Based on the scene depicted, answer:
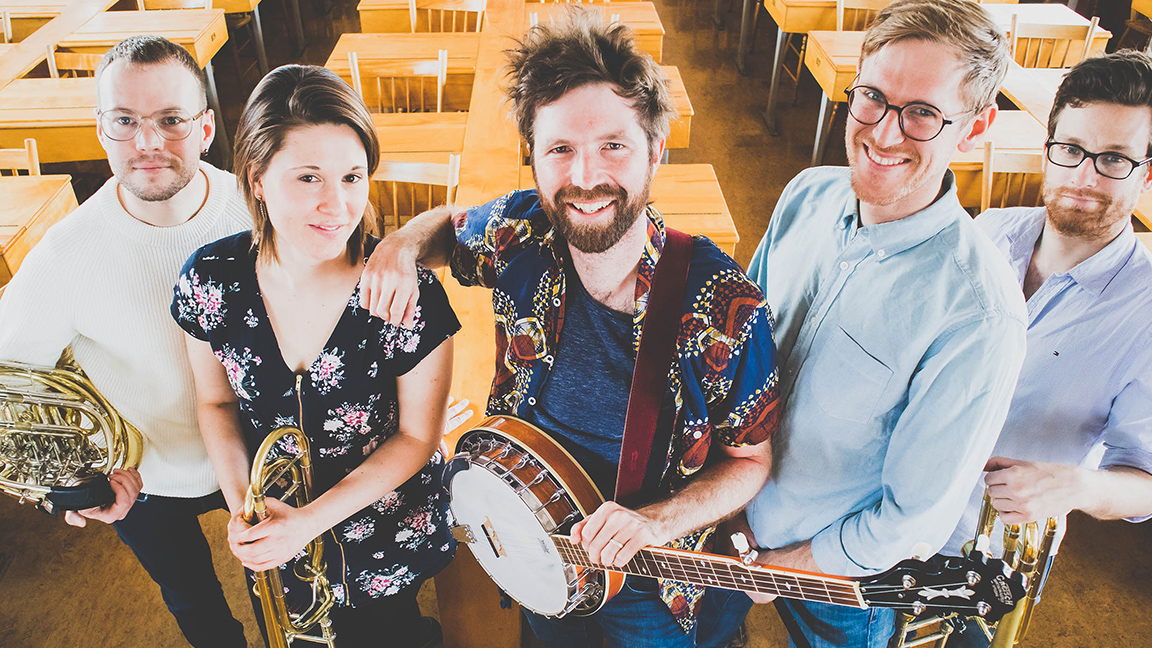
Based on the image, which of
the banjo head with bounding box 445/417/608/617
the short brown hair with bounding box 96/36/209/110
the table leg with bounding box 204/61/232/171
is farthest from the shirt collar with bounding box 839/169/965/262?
the table leg with bounding box 204/61/232/171

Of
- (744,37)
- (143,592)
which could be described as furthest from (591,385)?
(744,37)

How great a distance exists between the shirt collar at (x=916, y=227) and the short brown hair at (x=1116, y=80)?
18.3 inches

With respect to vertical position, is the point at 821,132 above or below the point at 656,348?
below

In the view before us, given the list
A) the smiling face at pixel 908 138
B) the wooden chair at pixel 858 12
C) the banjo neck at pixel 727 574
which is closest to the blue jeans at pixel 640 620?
the banjo neck at pixel 727 574

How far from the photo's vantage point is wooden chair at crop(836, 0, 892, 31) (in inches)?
205

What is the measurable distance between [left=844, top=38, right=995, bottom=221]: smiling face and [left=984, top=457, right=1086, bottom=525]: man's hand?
54 centimetres

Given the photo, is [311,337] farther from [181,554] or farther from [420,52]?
[420,52]

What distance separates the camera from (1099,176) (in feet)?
5.36

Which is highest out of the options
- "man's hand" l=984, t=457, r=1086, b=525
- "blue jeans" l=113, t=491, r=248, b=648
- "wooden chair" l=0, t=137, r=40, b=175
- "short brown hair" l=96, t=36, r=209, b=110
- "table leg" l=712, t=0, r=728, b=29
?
"short brown hair" l=96, t=36, r=209, b=110

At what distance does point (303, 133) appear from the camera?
1.45 m

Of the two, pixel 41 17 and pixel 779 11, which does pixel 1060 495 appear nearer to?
pixel 779 11

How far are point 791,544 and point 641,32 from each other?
12.0 feet

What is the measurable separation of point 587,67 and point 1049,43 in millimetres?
4817

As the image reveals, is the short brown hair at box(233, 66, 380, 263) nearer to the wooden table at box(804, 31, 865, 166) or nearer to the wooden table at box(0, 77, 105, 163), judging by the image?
the wooden table at box(0, 77, 105, 163)
